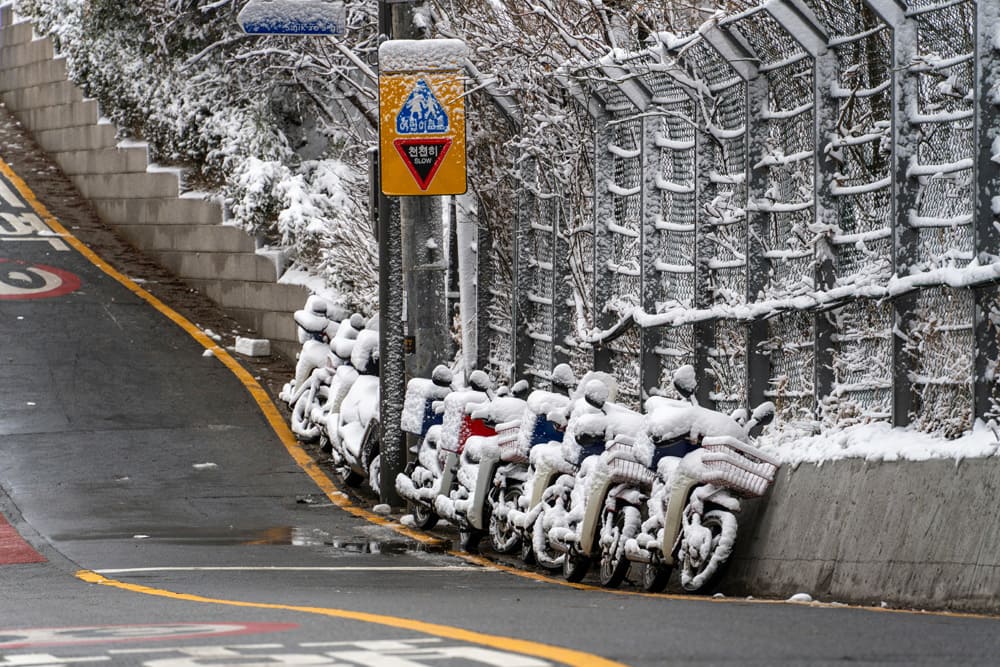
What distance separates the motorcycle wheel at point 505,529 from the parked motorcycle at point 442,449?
733 millimetres

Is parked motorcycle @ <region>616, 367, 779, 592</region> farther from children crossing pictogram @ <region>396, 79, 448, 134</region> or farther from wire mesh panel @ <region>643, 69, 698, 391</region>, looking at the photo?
children crossing pictogram @ <region>396, 79, 448, 134</region>

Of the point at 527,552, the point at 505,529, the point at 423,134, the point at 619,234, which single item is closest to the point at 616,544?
the point at 527,552

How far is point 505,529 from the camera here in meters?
12.2

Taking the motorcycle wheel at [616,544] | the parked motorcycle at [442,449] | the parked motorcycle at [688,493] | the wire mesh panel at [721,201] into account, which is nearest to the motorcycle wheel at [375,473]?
the parked motorcycle at [442,449]

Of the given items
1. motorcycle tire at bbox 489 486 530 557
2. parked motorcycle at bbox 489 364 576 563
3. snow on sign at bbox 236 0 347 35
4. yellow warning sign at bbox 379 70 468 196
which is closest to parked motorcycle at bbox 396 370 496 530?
parked motorcycle at bbox 489 364 576 563

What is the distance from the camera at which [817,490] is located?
9.48 metres

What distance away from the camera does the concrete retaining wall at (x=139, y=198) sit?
80.2 ft

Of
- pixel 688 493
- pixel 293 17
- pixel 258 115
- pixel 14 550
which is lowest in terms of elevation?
pixel 14 550

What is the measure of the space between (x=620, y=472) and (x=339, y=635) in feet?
12.1

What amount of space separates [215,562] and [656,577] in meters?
3.34

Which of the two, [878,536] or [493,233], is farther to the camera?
[493,233]

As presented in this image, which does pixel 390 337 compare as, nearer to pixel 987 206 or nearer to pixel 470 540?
pixel 470 540

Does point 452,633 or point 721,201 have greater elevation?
point 721,201

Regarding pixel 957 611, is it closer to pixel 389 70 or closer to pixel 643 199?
pixel 643 199
